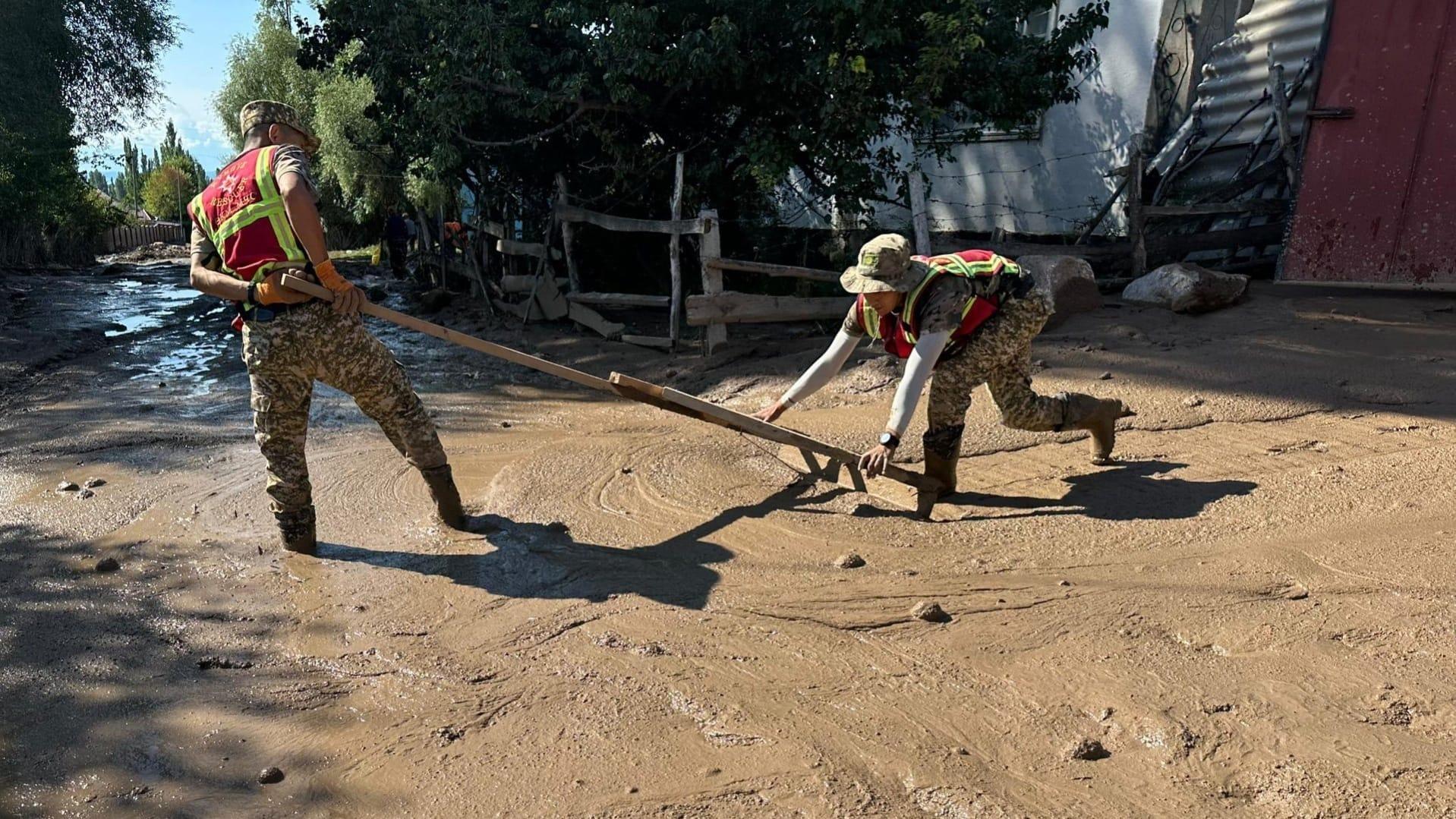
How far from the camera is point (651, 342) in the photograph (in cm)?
952

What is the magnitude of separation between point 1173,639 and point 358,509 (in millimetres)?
3710

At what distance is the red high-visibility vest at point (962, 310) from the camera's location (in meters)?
4.27

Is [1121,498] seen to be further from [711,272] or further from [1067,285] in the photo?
[711,272]

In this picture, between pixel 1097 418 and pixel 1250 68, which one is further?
pixel 1250 68

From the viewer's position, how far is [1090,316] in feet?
26.2

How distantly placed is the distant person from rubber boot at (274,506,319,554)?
51.0 feet

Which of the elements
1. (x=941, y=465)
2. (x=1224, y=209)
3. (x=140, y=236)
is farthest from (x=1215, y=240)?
(x=140, y=236)

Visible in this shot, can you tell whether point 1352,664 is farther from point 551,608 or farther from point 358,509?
point 358,509

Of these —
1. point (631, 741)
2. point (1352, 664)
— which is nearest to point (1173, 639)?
point (1352, 664)

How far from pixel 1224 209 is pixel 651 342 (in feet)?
17.1

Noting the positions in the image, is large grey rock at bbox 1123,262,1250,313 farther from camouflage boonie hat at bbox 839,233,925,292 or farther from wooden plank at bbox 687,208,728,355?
camouflage boonie hat at bbox 839,233,925,292

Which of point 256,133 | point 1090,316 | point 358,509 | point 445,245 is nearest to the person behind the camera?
point 256,133

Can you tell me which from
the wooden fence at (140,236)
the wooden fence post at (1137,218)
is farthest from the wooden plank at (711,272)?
the wooden fence at (140,236)

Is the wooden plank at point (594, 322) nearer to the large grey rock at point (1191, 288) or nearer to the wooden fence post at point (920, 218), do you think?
the wooden fence post at point (920, 218)
